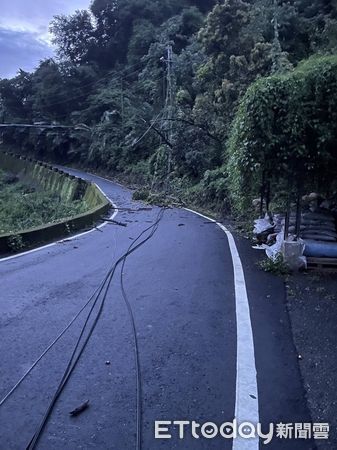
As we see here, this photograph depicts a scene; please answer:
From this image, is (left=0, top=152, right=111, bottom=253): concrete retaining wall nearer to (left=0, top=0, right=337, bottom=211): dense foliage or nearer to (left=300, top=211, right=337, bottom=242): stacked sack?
(left=0, top=0, right=337, bottom=211): dense foliage

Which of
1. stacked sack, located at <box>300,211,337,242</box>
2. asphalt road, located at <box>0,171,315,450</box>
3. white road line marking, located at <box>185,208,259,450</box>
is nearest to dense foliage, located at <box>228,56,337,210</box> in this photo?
stacked sack, located at <box>300,211,337,242</box>

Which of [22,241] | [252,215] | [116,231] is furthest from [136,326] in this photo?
[252,215]

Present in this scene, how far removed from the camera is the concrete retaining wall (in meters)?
11.0

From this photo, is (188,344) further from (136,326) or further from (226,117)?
(226,117)

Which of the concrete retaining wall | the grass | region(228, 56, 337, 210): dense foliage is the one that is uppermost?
region(228, 56, 337, 210): dense foliage

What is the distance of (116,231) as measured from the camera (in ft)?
44.9

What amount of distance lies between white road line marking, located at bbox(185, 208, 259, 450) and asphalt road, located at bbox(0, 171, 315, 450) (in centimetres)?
5

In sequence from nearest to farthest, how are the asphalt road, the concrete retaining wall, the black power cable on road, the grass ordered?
the black power cable on road
the asphalt road
the concrete retaining wall
the grass

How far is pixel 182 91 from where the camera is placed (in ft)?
88.0

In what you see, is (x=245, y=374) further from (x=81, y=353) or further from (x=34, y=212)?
(x=34, y=212)

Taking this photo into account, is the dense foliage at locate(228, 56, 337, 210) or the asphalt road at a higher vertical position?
the dense foliage at locate(228, 56, 337, 210)

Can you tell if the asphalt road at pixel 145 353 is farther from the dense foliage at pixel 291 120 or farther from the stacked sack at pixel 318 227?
the dense foliage at pixel 291 120

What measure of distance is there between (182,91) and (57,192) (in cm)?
1137

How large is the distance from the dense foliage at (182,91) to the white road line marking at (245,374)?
9.82 ft
